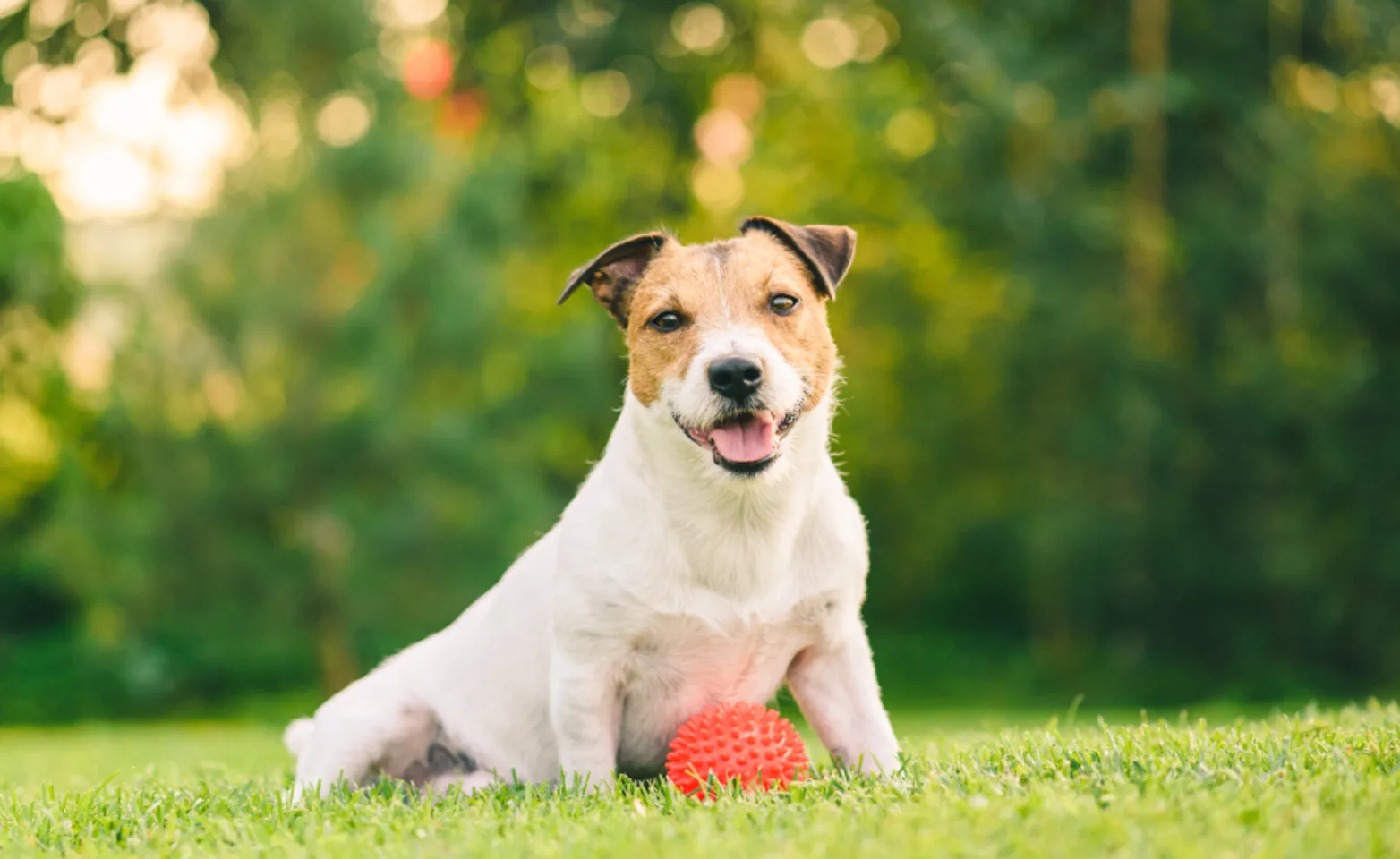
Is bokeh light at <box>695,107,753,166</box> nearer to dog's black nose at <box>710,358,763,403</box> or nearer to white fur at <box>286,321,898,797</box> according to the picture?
white fur at <box>286,321,898,797</box>

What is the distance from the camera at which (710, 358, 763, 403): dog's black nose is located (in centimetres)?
→ 400

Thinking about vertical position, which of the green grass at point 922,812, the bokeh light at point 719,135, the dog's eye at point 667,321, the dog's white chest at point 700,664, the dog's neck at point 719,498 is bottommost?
the green grass at point 922,812

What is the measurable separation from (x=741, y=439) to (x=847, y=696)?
37.5 inches

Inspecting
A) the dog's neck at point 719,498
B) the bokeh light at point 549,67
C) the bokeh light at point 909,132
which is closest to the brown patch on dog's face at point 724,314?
the dog's neck at point 719,498

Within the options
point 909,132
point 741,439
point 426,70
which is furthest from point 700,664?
point 909,132

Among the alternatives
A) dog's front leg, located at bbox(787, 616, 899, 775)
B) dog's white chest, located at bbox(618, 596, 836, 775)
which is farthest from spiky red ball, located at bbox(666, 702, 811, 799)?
dog's front leg, located at bbox(787, 616, 899, 775)

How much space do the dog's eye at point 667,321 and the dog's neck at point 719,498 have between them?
10.5 inches

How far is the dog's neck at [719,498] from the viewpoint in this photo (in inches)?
163

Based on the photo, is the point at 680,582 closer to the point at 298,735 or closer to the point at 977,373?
the point at 298,735

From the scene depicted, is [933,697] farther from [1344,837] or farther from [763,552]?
[1344,837]

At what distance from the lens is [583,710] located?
409 centimetres

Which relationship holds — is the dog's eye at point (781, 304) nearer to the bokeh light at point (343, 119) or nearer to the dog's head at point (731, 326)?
the dog's head at point (731, 326)

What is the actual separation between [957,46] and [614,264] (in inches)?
451

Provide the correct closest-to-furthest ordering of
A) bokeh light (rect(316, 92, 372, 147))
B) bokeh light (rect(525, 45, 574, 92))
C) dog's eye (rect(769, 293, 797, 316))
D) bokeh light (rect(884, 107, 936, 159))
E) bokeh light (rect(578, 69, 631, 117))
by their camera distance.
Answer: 1. dog's eye (rect(769, 293, 797, 316))
2. bokeh light (rect(316, 92, 372, 147))
3. bokeh light (rect(884, 107, 936, 159))
4. bokeh light (rect(525, 45, 574, 92))
5. bokeh light (rect(578, 69, 631, 117))
